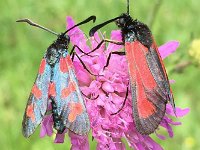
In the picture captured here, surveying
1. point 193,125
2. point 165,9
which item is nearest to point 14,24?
A: point 165,9

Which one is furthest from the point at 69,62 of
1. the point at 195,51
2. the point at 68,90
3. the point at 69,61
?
the point at 195,51

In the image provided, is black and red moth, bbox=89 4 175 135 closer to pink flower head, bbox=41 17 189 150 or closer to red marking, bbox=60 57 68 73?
pink flower head, bbox=41 17 189 150

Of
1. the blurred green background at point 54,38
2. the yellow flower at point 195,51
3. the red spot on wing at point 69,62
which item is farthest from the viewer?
the blurred green background at point 54,38

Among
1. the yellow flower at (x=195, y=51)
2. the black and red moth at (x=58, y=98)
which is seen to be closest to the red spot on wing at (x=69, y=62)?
the black and red moth at (x=58, y=98)

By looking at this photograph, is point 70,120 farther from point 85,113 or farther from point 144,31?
point 144,31

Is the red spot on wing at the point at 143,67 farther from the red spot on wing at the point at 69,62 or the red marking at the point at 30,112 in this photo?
the red marking at the point at 30,112

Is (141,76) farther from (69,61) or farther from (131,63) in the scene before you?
(69,61)

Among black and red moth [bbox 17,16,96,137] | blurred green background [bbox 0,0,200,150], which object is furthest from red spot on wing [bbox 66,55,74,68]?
blurred green background [bbox 0,0,200,150]

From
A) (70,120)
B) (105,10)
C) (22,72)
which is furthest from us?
(105,10)
